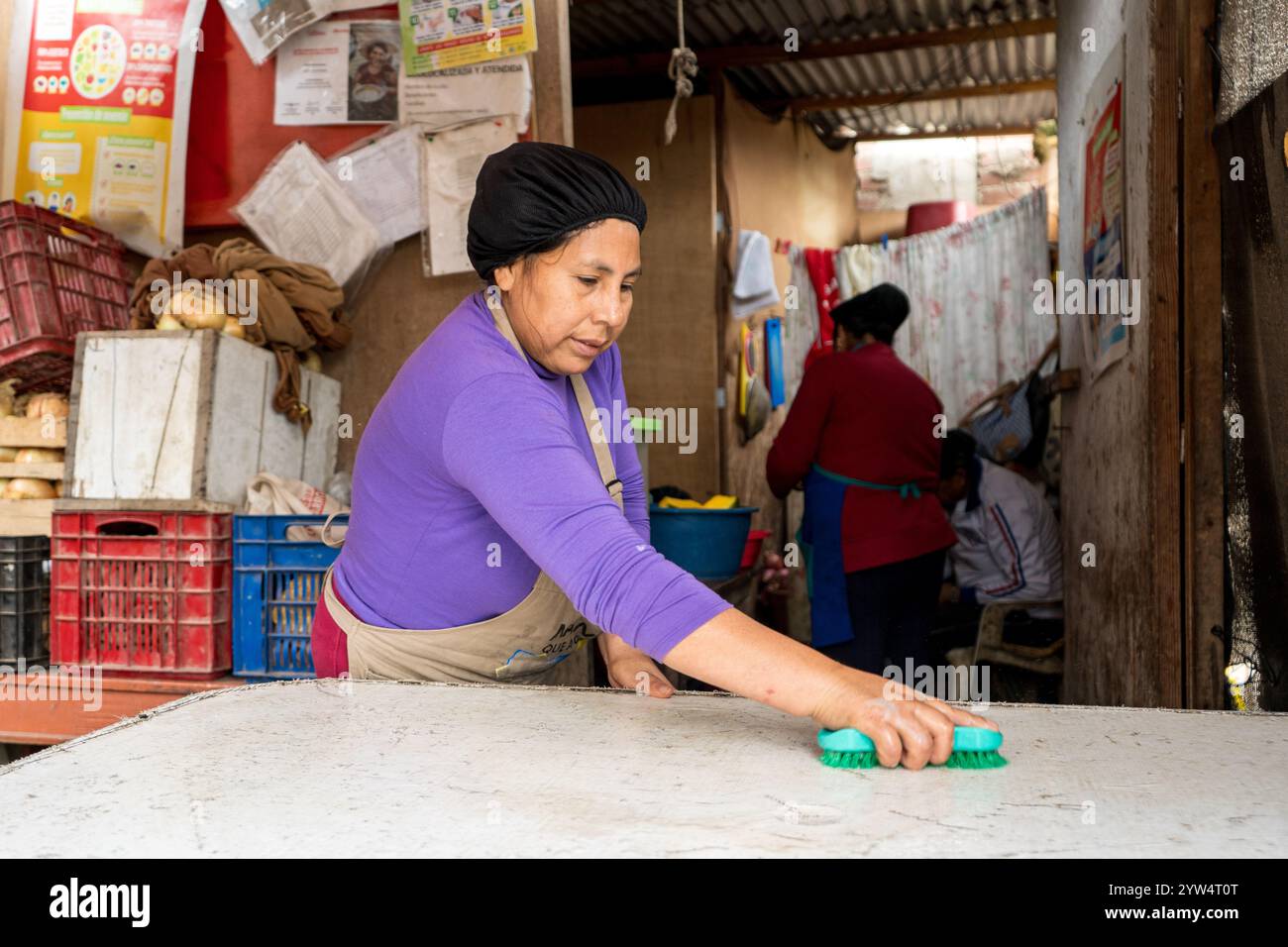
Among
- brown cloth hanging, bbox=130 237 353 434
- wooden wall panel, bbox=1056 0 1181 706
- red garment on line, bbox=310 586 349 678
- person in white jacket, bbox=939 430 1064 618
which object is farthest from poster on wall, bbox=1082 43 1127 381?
brown cloth hanging, bbox=130 237 353 434

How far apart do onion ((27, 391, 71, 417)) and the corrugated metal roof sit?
3.46 meters

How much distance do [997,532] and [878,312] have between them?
1.43 m

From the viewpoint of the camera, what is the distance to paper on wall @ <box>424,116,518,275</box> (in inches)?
139

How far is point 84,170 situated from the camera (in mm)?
3809

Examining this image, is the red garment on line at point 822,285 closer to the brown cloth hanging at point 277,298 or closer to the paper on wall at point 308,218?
the paper on wall at point 308,218

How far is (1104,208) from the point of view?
127 inches

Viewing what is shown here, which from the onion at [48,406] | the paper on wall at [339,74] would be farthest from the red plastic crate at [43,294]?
the paper on wall at [339,74]

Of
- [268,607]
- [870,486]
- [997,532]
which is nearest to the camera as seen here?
[268,607]

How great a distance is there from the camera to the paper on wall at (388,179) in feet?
11.9

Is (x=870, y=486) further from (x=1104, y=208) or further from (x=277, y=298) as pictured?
(x=277, y=298)

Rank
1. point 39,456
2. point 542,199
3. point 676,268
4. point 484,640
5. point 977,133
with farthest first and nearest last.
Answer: point 977,133
point 676,268
point 39,456
point 484,640
point 542,199

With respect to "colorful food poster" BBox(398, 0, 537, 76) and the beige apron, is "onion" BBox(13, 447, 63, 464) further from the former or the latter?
the beige apron

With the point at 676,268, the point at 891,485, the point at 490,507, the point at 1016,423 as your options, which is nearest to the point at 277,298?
the point at 490,507

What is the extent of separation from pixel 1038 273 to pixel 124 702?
20.8ft
